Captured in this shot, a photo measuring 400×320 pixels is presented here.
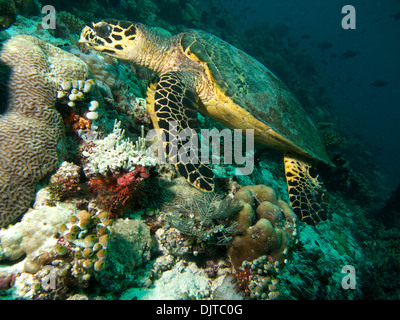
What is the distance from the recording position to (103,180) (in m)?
2.15

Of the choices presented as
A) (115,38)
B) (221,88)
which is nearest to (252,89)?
(221,88)

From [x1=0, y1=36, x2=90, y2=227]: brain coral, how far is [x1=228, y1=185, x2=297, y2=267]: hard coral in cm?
226

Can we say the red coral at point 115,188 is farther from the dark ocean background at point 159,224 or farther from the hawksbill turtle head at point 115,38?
the hawksbill turtle head at point 115,38

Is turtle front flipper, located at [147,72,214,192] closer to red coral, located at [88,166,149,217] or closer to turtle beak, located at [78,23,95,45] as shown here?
red coral, located at [88,166,149,217]

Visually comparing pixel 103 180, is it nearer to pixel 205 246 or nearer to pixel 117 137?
pixel 117 137

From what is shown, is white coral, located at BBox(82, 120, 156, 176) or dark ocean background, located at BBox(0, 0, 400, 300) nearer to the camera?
dark ocean background, located at BBox(0, 0, 400, 300)

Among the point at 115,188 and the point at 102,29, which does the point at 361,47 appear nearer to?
the point at 102,29

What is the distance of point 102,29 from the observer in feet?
12.6

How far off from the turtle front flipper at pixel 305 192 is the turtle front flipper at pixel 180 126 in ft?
7.61

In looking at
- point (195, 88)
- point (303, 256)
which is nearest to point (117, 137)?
point (195, 88)

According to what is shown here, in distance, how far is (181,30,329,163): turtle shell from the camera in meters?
3.71

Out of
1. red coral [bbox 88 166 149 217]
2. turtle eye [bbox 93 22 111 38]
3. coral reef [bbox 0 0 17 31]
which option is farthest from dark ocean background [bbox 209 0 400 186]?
red coral [bbox 88 166 149 217]

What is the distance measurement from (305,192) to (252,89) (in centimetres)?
242

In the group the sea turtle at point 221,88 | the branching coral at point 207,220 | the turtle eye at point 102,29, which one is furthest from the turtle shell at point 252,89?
the branching coral at point 207,220
